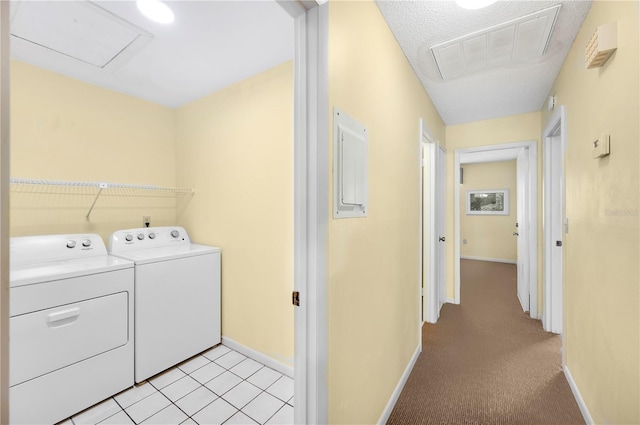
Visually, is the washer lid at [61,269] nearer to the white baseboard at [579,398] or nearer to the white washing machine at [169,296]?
the white washing machine at [169,296]

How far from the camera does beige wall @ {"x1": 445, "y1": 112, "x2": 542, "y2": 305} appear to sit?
3.13 m

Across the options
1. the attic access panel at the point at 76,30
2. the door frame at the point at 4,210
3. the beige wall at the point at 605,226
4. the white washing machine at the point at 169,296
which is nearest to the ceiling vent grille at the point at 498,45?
the beige wall at the point at 605,226

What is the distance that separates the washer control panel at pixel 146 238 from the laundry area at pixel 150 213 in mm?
13

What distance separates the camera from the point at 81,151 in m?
2.40

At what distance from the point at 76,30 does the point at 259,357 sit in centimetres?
262

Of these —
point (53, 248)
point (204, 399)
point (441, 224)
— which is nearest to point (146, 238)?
point (53, 248)

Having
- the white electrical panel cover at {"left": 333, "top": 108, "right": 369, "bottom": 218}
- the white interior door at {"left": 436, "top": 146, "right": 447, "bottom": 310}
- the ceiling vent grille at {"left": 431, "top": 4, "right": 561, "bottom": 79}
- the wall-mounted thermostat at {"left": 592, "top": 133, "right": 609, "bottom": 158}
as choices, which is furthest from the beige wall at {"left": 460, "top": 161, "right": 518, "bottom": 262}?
the white electrical panel cover at {"left": 333, "top": 108, "right": 369, "bottom": 218}

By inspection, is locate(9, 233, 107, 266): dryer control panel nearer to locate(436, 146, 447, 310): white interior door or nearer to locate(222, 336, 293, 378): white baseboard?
locate(222, 336, 293, 378): white baseboard

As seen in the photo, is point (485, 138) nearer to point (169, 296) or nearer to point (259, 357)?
point (259, 357)

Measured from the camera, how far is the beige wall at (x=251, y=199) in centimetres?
215

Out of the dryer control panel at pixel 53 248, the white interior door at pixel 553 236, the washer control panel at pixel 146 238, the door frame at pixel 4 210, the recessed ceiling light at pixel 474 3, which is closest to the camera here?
the door frame at pixel 4 210

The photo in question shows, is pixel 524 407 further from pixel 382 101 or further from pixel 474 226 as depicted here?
pixel 474 226

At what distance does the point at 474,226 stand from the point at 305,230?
23.0 ft

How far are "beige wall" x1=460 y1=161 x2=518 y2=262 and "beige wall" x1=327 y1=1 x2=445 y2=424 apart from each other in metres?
5.46
